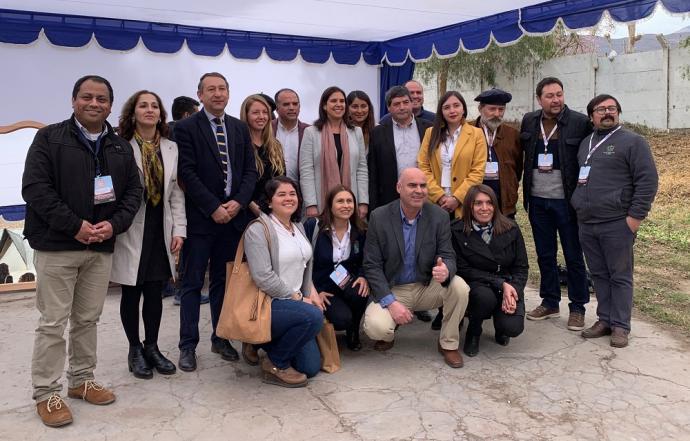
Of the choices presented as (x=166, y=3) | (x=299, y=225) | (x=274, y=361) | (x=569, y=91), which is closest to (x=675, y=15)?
(x=299, y=225)

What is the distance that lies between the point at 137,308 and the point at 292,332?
3.10ft

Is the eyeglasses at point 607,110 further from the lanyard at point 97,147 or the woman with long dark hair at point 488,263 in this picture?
the lanyard at point 97,147

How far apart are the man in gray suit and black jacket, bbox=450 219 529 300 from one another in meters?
0.16

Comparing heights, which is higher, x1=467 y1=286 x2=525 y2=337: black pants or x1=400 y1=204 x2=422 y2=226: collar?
x1=400 y1=204 x2=422 y2=226: collar

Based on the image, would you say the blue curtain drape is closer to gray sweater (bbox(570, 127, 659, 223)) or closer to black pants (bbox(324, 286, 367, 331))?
gray sweater (bbox(570, 127, 659, 223))

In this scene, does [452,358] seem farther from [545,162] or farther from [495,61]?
[495,61]

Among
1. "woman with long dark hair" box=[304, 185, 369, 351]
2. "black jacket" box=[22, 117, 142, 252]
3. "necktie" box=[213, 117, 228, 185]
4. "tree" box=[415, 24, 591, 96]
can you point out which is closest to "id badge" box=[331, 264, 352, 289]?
"woman with long dark hair" box=[304, 185, 369, 351]

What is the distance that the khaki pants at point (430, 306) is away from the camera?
3623 millimetres

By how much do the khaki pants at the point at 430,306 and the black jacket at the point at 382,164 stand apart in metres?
0.89

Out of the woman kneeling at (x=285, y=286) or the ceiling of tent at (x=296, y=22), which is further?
the ceiling of tent at (x=296, y=22)

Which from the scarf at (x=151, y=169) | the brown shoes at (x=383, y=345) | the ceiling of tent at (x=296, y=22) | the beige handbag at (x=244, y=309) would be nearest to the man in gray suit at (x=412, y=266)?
the brown shoes at (x=383, y=345)

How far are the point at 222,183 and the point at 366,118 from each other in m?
1.49

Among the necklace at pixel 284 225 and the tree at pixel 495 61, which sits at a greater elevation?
the tree at pixel 495 61

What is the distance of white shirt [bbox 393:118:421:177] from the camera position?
173 inches
